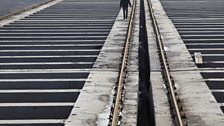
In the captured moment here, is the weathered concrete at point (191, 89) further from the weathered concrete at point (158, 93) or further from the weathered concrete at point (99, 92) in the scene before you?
the weathered concrete at point (99, 92)

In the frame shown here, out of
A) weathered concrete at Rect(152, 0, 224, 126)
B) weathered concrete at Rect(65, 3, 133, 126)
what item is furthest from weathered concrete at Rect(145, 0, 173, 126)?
weathered concrete at Rect(65, 3, 133, 126)

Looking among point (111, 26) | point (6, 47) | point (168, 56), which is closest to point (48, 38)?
point (6, 47)

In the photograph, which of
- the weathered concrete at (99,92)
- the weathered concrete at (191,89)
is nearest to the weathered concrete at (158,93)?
the weathered concrete at (191,89)

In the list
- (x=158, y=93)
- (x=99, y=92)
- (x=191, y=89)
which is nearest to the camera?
(x=158, y=93)

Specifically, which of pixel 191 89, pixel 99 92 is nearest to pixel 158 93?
pixel 191 89

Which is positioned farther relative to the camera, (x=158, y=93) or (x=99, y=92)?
(x=99, y=92)

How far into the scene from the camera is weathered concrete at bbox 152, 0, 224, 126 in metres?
9.36

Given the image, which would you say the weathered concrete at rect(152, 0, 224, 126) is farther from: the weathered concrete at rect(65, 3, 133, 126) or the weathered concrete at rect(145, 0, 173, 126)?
the weathered concrete at rect(65, 3, 133, 126)

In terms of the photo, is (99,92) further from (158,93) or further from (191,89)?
(191,89)

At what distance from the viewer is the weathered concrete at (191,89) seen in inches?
368

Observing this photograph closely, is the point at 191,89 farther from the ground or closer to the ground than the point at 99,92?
closer to the ground

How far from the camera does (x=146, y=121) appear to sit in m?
11.0

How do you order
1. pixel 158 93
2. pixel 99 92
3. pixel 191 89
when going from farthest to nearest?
1. pixel 191 89
2. pixel 99 92
3. pixel 158 93

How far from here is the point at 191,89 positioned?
11445 millimetres
